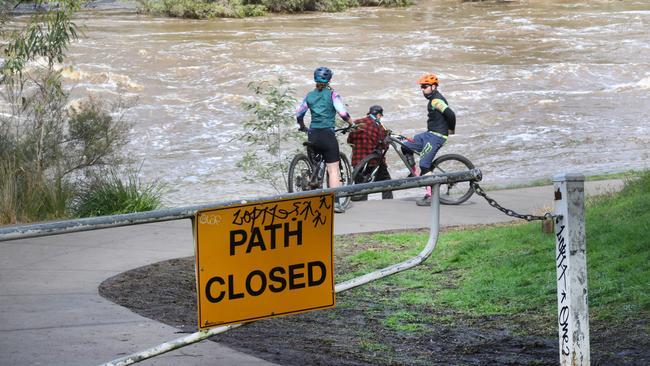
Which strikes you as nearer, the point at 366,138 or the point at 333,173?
the point at 333,173

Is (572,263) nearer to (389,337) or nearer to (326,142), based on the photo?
(389,337)

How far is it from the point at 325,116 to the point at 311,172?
2.96ft

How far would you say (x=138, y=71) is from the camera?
32156 millimetres

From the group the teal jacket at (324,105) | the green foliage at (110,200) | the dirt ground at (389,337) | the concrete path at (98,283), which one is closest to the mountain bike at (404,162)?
the concrete path at (98,283)

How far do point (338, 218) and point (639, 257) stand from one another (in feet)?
17.9

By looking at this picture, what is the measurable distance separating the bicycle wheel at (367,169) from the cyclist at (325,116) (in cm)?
49

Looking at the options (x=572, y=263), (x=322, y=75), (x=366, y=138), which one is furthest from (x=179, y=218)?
(x=366, y=138)

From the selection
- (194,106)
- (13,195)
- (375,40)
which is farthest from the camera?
(375,40)

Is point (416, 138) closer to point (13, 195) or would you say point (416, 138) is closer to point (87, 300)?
point (13, 195)

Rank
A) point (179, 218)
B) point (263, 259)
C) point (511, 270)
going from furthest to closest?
1. point (511, 270)
2. point (263, 259)
3. point (179, 218)

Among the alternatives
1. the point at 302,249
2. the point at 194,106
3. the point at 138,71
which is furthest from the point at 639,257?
the point at 138,71

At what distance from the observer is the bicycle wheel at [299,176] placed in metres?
13.5

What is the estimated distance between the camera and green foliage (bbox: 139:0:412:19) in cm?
4372

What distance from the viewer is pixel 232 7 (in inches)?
1766
